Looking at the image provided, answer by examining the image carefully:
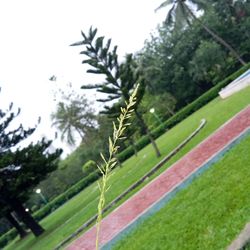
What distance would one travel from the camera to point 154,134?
115 feet

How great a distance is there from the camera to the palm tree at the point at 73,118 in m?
35.8

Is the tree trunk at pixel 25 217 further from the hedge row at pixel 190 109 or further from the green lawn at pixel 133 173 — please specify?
the hedge row at pixel 190 109

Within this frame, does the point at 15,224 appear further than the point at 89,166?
No

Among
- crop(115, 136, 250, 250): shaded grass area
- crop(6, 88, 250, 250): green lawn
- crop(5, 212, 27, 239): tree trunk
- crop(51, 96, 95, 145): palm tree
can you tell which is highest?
crop(51, 96, 95, 145): palm tree

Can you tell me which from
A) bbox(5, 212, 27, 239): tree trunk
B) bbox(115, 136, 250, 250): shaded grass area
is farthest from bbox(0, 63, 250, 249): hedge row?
bbox(115, 136, 250, 250): shaded grass area

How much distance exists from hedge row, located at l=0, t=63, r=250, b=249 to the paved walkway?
20.2m

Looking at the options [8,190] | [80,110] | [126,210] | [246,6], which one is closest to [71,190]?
[80,110]

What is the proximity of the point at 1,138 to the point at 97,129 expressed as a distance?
12.5 meters

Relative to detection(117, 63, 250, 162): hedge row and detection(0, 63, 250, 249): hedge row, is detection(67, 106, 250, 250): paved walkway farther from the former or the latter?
detection(0, 63, 250, 249): hedge row

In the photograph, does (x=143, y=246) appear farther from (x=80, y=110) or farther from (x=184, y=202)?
(x=80, y=110)

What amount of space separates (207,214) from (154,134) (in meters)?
28.6

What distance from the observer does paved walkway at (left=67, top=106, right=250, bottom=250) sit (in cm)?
1013

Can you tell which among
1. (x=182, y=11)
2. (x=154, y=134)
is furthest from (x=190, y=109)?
(x=182, y=11)

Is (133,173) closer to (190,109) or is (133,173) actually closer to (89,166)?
(190,109)
